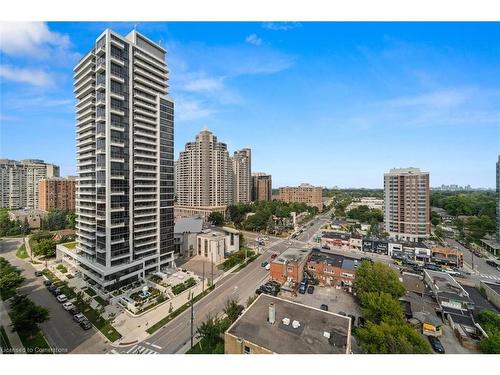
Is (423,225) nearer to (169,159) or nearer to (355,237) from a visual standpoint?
(355,237)

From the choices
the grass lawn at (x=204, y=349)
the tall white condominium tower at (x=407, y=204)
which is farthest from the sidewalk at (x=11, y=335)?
the tall white condominium tower at (x=407, y=204)

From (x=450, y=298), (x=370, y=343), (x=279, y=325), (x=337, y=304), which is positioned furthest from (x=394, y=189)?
(x=279, y=325)

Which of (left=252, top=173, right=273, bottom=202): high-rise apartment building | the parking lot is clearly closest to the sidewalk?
the parking lot

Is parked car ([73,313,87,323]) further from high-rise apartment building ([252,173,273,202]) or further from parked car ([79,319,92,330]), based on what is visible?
high-rise apartment building ([252,173,273,202])

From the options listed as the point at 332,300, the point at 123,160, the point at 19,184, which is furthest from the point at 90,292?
the point at 19,184

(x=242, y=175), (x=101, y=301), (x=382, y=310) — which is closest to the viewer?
(x=382, y=310)

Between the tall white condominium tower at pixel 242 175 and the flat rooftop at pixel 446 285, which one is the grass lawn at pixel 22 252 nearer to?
the flat rooftop at pixel 446 285

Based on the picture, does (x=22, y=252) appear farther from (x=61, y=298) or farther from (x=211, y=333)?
(x=211, y=333)
